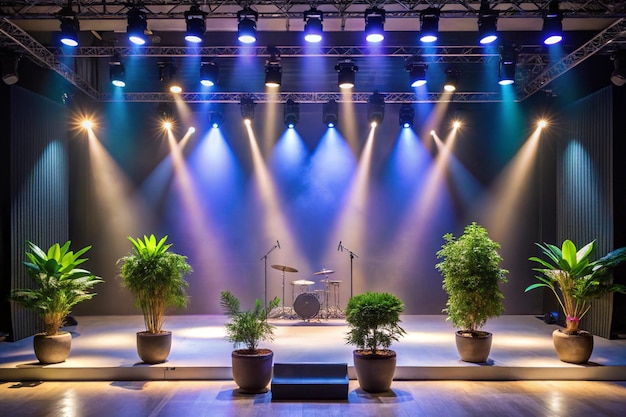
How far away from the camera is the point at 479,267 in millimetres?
7379

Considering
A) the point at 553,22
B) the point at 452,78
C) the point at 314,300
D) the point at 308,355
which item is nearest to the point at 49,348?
the point at 308,355

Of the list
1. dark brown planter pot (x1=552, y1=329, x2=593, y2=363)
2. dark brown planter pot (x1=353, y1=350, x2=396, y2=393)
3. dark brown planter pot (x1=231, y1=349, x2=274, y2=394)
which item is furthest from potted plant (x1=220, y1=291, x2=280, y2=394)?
dark brown planter pot (x1=552, y1=329, x2=593, y2=363)

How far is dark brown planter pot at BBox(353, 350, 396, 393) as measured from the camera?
21.5 ft

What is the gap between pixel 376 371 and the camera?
21.5ft

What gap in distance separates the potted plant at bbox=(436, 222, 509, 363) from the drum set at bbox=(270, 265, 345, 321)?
299 cm

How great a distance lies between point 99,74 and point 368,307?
7819 mm

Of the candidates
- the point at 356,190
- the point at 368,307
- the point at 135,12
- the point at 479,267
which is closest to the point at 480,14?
the point at 479,267

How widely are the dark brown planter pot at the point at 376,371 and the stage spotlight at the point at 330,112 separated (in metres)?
5.55

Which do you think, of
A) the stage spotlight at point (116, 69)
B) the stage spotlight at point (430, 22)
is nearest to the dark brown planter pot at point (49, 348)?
the stage spotlight at point (116, 69)

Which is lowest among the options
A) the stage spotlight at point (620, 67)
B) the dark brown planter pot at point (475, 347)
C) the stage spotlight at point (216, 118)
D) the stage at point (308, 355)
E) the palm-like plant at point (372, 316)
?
the stage at point (308, 355)

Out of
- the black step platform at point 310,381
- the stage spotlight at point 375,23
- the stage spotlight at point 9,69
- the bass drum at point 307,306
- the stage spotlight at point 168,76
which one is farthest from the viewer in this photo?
the bass drum at point 307,306

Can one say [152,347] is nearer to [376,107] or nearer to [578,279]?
[578,279]

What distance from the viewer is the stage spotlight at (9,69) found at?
27.5 feet

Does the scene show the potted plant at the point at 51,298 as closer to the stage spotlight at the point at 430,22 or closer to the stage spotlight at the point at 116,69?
the stage spotlight at the point at 116,69
